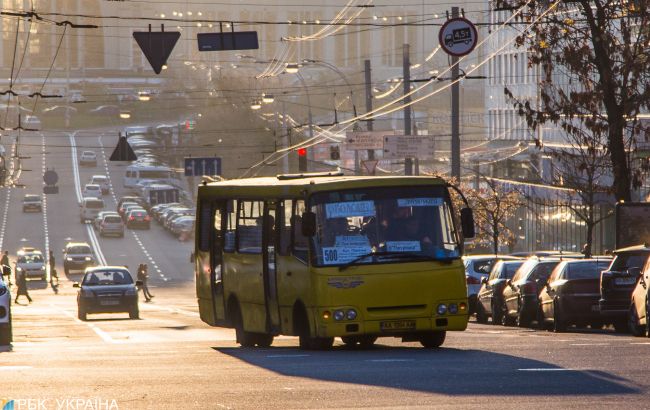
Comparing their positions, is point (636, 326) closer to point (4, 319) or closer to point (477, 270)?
point (4, 319)

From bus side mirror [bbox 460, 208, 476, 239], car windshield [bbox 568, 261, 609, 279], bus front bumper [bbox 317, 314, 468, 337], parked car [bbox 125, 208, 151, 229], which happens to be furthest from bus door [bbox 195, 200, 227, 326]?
parked car [bbox 125, 208, 151, 229]

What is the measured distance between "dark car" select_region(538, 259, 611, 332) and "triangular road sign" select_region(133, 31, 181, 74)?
42.0 feet

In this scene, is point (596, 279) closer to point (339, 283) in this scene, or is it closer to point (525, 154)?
point (339, 283)

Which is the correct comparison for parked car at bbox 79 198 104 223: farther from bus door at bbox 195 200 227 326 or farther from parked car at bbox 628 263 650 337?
parked car at bbox 628 263 650 337

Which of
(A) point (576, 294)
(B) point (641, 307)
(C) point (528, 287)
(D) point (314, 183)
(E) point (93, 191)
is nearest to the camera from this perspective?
(D) point (314, 183)

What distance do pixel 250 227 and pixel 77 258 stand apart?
2707 inches

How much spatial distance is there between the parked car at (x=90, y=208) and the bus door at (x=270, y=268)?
3794 inches

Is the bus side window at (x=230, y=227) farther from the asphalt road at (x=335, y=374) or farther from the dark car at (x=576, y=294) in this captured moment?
the dark car at (x=576, y=294)

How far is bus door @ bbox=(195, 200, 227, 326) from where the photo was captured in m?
26.2

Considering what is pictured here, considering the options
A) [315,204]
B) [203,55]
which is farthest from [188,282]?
[203,55]

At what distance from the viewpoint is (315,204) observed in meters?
22.0

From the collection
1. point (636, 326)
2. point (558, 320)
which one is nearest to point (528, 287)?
point (558, 320)

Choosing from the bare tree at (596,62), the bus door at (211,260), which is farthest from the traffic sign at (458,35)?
the bus door at (211,260)

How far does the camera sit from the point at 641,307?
2489cm
